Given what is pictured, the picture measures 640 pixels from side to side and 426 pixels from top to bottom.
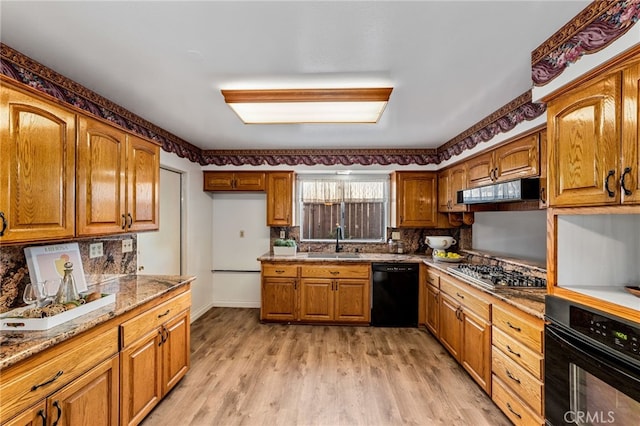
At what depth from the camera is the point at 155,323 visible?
Result: 2109 millimetres

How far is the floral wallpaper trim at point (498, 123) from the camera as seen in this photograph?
2309mm

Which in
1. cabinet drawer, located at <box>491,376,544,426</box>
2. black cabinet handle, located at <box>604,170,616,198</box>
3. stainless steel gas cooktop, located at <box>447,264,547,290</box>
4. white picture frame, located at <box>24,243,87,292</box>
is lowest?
cabinet drawer, located at <box>491,376,544,426</box>

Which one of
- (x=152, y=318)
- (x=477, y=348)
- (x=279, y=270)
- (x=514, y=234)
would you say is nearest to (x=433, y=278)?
(x=514, y=234)

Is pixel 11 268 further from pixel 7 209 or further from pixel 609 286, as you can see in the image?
pixel 609 286

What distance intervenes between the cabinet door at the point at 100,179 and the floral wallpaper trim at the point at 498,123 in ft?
10.2

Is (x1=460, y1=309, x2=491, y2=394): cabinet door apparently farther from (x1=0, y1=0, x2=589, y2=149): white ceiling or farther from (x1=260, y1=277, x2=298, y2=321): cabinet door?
(x1=260, y1=277, x2=298, y2=321): cabinet door

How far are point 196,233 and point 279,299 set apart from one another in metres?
1.50

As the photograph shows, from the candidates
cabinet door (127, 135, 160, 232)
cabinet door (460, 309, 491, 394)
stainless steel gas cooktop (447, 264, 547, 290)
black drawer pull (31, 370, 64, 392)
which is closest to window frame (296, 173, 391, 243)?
stainless steel gas cooktop (447, 264, 547, 290)

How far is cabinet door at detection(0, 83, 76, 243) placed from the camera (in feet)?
4.54

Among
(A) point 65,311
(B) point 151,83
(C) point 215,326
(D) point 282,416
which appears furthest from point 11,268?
(C) point 215,326

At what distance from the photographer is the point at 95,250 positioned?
7.92ft

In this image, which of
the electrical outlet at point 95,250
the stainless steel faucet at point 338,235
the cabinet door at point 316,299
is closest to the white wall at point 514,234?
the stainless steel faucet at point 338,235

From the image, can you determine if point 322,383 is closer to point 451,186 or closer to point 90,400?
point 90,400

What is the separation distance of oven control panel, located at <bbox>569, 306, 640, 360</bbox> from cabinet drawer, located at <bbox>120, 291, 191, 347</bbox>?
2449mm
